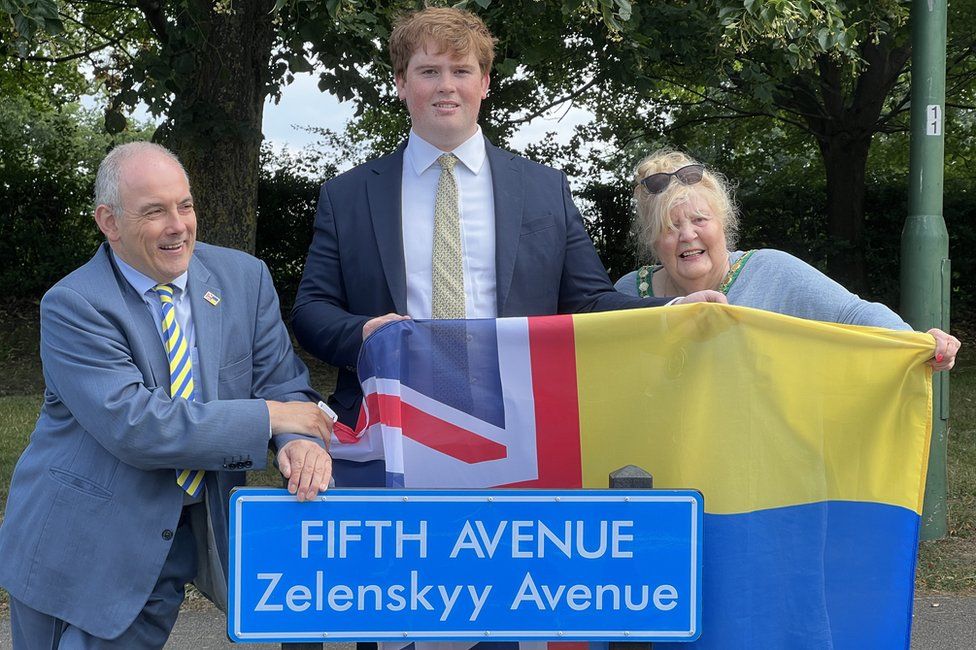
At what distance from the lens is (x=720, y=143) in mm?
16609

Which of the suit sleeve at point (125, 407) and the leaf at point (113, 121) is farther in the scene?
the leaf at point (113, 121)

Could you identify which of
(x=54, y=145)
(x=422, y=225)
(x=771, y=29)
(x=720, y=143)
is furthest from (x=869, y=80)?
(x=422, y=225)

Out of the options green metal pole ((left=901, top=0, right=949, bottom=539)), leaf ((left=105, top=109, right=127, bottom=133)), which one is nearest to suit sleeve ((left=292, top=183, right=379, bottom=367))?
green metal pole ((left=901, top=0, right=949, bottom=539))

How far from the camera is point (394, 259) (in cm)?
308

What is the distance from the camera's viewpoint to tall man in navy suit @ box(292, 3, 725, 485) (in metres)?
3.08

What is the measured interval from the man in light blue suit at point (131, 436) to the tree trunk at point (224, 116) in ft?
17.2

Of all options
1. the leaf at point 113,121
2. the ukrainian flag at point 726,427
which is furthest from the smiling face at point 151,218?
the leaf at point 113,121

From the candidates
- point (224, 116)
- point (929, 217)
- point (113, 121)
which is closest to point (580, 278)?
point (929, 217)

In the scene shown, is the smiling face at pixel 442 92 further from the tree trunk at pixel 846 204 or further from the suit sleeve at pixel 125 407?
the tree trunk at pixel 846 204

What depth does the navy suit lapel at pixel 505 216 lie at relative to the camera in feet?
10.1

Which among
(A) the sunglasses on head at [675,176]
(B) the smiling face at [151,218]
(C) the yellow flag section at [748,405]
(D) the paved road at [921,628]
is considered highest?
(A) the sunglasses on head at [675,176]

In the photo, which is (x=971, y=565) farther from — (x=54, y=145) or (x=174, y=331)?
(x=54, y=145)

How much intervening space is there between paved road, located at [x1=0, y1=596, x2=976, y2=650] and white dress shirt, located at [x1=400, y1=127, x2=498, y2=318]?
8.41 feet

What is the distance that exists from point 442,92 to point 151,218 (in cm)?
92
